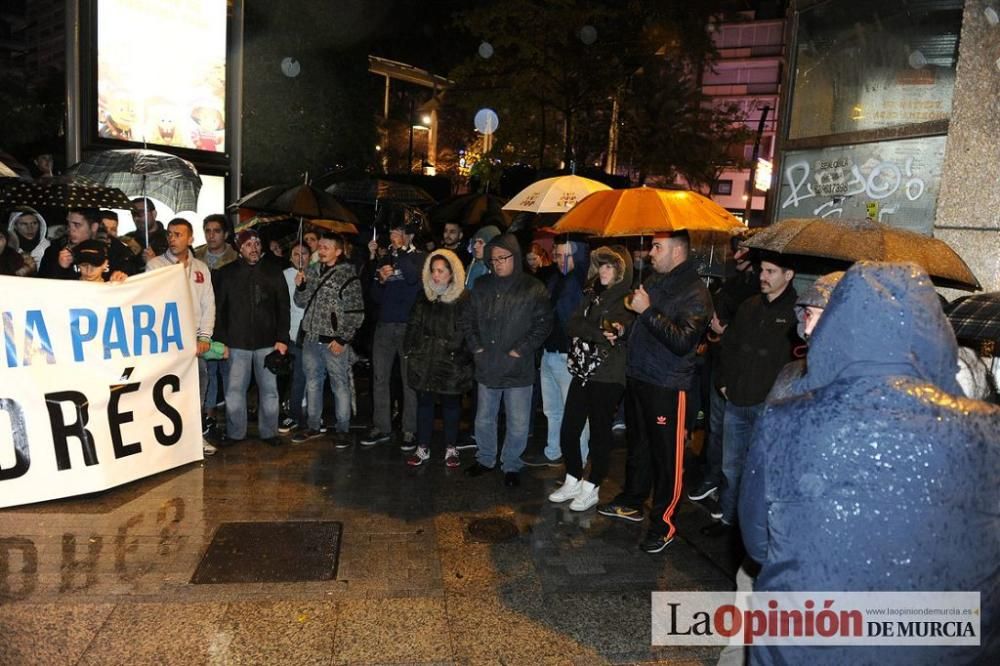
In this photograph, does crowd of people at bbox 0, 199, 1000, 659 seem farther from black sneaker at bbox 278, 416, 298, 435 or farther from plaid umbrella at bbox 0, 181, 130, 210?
plaid umbrella at bbox 0, 181, 130, 210

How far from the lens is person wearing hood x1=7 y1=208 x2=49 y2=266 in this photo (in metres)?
8.67

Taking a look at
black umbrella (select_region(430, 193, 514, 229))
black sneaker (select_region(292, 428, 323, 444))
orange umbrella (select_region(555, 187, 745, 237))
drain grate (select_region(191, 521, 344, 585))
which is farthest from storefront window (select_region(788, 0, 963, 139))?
black sneaker (select_region(292, 428, 323, 444))

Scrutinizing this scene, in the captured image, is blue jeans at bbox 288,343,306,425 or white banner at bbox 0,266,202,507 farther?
blue jeans at bbox 288,343,306,425

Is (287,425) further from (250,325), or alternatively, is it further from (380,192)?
(380,192)

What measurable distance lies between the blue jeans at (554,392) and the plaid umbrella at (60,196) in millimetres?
4368

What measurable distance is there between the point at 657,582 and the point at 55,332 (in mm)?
4759

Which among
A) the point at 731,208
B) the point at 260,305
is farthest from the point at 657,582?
the point at 731,208

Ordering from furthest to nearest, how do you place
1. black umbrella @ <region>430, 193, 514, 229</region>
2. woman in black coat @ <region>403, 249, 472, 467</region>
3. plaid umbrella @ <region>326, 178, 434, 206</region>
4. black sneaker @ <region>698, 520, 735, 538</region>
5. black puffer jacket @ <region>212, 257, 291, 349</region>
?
black umbrella @ <region>430, 193, 514, 229</region>
plaid umbrella @ <region>326, 178, 434, 206</region>
black puffer jacket @ <region>212, 257, 291, 349</region>
woman in black coat @ <region>403, 249, 472, 467</region>
black sneaker @ <region>698, 520, 735, 538</region>

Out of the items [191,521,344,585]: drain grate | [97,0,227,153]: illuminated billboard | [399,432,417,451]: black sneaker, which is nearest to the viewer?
[191,521,344,585]: drain grate

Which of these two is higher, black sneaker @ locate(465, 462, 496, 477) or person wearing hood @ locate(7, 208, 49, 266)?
person wearing hood @ locate(7, 208, 49, 266)

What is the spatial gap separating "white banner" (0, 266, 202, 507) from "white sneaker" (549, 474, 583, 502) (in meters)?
3.26

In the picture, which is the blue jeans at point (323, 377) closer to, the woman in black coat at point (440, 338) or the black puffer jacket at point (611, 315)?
the woman in black coat at point (440, 338)

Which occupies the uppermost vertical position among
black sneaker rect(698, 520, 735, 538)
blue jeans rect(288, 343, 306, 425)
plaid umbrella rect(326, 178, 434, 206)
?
plaid umbrella rect(326, 178, 434, 206)

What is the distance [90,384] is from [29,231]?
4.26 m
